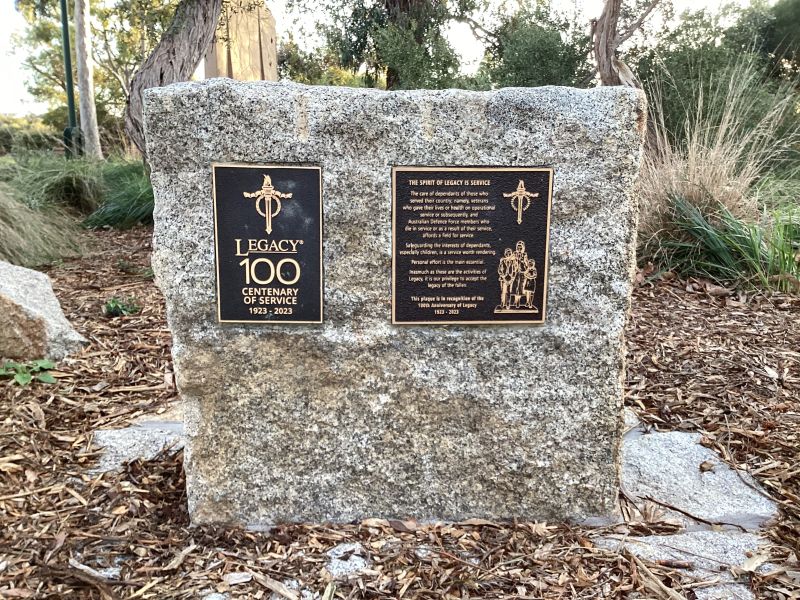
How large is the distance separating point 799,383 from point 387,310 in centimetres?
247

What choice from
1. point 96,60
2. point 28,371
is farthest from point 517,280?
point 96,60

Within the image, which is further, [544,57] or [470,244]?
[544,57]

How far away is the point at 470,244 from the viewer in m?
2.17

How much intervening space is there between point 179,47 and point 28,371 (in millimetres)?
3275

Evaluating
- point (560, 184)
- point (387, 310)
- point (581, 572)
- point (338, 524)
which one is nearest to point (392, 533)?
point (338, 524)

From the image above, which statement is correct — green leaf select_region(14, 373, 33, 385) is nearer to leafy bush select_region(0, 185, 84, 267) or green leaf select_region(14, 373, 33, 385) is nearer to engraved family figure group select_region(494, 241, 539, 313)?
engraved family figure group select_region(494, 241, 539, 313)

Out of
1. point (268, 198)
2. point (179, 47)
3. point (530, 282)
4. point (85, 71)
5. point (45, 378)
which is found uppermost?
point (85, 71)

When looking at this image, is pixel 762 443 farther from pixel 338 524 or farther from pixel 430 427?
pixel 338 524

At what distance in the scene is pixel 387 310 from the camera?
2.19m

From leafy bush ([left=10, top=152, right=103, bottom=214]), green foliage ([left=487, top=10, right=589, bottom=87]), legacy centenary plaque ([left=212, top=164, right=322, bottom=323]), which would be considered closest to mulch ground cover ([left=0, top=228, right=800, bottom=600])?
legacy centenary plaque ([left=212, top=164, right=322, bottom=323])

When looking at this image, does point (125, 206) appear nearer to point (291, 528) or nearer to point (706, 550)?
point (291, 528)

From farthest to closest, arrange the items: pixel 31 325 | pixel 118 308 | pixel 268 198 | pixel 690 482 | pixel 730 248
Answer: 1. pixel 730 248
2. pixel 118 308
3. pixel 31 325
4. pixel 690 482
5. pixel 268 198

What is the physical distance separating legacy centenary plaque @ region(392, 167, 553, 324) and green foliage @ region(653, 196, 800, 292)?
125 inches

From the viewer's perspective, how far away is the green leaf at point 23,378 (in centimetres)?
320
